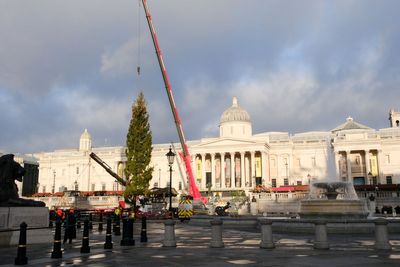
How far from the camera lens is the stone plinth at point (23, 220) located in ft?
52.1

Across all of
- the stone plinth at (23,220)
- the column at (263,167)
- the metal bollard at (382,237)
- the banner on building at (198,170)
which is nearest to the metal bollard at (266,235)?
the metal bollard at (382,237)

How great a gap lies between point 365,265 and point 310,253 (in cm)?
293

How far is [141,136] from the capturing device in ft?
189

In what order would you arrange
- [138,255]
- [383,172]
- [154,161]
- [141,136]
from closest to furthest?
[138,255]
[141,136]
[383,172]
[154,161]

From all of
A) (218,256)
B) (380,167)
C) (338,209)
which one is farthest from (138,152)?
(380,167)

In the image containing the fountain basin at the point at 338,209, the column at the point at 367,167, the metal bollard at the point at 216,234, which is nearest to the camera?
the metal bollard at the point at 216,234

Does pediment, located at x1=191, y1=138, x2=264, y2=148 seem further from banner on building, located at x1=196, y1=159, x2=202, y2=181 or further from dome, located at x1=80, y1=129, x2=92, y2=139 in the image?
dome, located at x1=80, y1=129, x2=92, y2=139

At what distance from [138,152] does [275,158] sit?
166 feet

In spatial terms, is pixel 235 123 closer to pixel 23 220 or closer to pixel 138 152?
pixel 138 152

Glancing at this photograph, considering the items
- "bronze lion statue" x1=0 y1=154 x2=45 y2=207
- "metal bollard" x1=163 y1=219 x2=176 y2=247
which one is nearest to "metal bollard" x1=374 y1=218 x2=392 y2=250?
"metal bollard" x1=163 y1=219 x2=176 y2=247

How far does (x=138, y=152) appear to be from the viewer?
5612 centimetres

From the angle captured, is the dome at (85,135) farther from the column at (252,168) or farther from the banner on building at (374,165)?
the banner on building at (374,165)

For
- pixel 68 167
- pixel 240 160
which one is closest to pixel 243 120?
pixel 240 160

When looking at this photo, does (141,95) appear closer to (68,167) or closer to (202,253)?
(202,253)
